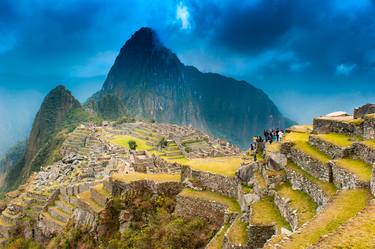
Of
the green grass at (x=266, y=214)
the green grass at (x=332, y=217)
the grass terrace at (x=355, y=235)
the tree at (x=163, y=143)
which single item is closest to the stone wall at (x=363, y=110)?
the green grass at (x=266, y=214)

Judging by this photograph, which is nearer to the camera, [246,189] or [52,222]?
[246,189]

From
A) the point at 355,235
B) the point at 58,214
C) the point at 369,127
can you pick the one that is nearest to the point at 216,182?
the point at 369,127

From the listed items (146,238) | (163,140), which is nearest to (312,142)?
(146,238)

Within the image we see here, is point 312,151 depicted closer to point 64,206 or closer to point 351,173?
point 351,173

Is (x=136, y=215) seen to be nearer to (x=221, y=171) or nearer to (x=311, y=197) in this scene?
(x=221, y=171)

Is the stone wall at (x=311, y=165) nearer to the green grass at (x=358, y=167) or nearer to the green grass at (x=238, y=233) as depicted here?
the green grass at (x=358, y=167)

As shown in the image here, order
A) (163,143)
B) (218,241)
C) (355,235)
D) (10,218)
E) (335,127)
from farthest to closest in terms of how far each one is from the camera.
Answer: (163,143), (10,218), (335,127), (218,241), (355,235)

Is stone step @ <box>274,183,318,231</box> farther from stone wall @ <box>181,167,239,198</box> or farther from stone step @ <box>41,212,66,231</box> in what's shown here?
stone step @ <box>41,212,66,231</box>
